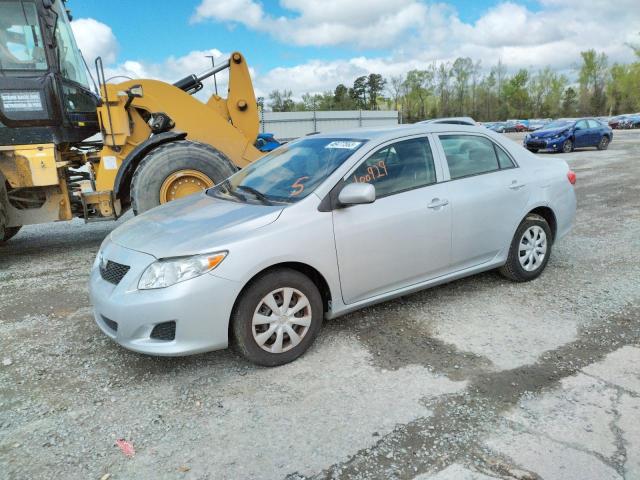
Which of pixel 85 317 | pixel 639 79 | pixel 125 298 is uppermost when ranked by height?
pixel 639 79

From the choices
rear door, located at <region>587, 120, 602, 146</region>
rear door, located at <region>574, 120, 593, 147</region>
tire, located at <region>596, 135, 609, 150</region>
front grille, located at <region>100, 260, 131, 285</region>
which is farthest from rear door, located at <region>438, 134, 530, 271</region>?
tire, located at <region>596, 135, 609, 150</region>

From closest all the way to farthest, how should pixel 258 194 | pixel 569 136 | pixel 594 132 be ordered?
pixel 258 194
pixel 569 136
pixel 594 132

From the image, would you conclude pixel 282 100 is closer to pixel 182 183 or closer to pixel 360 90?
pixel 360 90

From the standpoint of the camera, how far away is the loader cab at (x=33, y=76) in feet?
18.6

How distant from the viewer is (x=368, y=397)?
2979 mm

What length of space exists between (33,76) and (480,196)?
5427 mm

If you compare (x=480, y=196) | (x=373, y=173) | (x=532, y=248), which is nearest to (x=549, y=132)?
(x=532, y=248)

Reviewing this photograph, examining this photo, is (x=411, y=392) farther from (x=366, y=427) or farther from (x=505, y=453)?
(x=505, y=453)

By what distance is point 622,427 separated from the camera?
Result: 2635mm

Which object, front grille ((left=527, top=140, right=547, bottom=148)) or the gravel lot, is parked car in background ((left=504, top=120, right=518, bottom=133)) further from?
the gravel lot

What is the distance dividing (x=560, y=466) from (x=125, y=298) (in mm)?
2657

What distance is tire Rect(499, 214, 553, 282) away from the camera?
4.65m

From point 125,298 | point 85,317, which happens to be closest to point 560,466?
point 125,298

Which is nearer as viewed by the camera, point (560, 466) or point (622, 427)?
point (560, 466)
